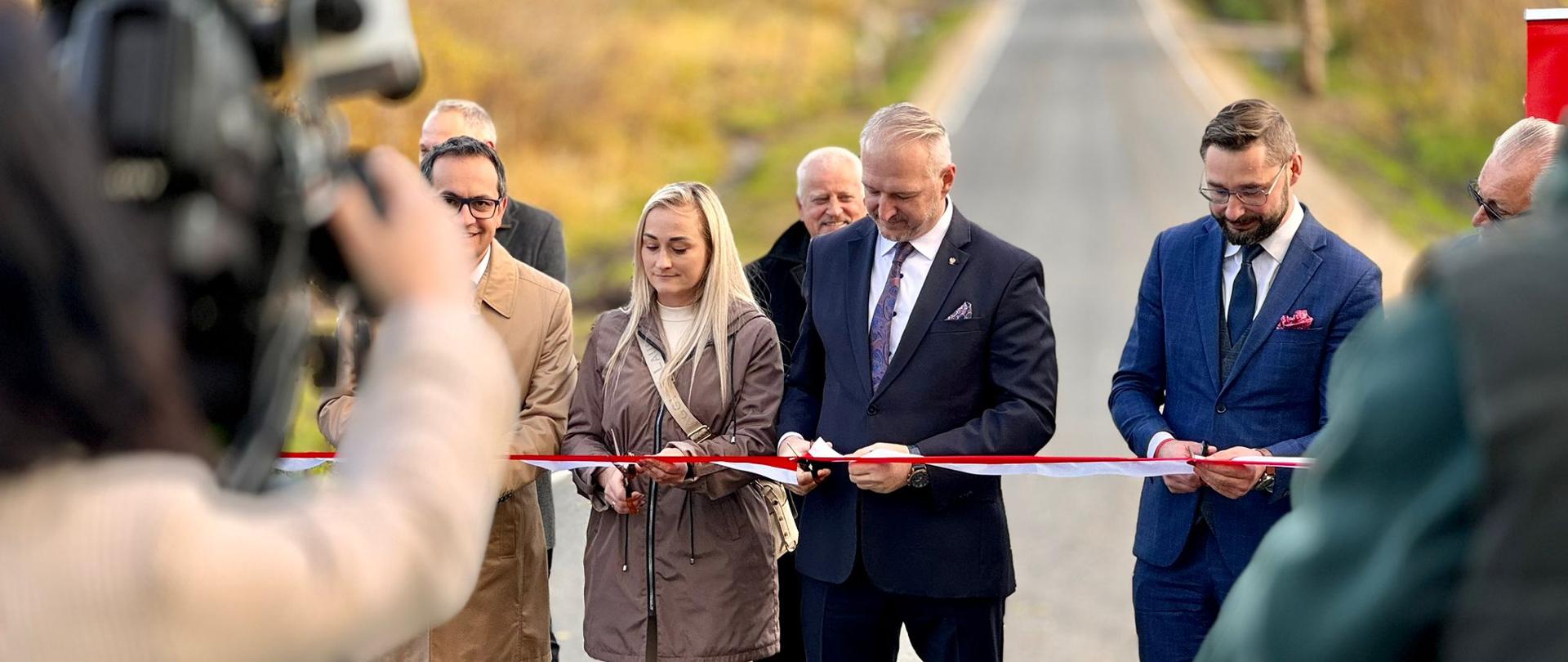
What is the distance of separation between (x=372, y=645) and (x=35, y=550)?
1.13 feet

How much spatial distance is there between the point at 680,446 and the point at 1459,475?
392 cm

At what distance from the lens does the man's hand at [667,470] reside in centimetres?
502

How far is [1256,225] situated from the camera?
15.9 feet

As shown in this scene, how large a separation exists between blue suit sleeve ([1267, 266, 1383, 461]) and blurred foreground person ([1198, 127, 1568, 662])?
3.40 m

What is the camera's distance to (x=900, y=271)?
204 inches

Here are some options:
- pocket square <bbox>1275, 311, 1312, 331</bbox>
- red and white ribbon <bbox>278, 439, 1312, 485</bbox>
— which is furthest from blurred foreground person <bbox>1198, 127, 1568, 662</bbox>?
pocket square <bbox>1275, 311, 1312, 331</bbox>

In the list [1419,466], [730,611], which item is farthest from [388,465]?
[730,611]

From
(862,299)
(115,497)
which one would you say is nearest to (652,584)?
(862,299)

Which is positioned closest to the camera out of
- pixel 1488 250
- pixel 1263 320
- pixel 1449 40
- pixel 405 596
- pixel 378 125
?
pixel 1488 250

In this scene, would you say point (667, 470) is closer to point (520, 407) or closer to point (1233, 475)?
point (520, 407)

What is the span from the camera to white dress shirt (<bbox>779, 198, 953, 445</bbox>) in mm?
5133

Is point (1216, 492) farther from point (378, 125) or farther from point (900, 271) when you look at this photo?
point (378, 125)

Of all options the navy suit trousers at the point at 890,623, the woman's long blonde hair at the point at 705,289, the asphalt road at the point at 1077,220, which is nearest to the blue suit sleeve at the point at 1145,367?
the navy suit trousers at the point at 890,623

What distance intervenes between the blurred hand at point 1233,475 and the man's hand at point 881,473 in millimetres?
898
